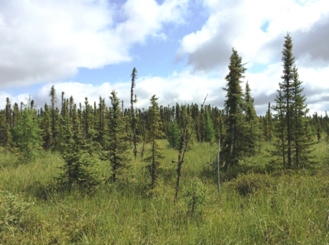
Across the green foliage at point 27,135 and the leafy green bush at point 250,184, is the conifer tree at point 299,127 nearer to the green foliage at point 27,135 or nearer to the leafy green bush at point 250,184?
the leafy green bush at point 250,184

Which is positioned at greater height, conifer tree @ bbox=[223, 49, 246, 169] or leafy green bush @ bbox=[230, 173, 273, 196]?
conifer tree @ bbox=[223, 49, 246, 169]

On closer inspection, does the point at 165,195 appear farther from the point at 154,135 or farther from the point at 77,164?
the point at 77,164

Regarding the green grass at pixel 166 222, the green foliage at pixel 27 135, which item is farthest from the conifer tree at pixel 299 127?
the green foliage at pixel 27 135

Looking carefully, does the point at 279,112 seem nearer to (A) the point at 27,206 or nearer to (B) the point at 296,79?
(B) the point at 296,79

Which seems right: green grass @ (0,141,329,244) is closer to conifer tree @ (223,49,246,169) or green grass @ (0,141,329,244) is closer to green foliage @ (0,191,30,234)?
green foliage @ (0,191,30,234)

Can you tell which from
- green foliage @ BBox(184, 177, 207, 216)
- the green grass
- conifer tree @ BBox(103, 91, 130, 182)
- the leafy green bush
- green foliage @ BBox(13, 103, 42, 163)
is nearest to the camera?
the green grass

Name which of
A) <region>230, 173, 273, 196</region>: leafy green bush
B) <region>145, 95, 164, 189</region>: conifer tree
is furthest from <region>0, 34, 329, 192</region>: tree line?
<region>230, 173, 273, 196</region>: leafy green bush

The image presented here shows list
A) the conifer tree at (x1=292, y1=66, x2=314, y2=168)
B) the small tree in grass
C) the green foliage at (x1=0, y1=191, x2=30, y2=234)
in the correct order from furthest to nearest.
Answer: the conifer tree at (x1=292, y1=66, x2=314, y2=168)
the small tree in grass
the green foliage at (x1=0, y1=191, x2=30, y2=234)

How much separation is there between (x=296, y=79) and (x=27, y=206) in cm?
1459

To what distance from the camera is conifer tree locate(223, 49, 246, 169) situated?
41.4 ft

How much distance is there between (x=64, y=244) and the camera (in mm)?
3328

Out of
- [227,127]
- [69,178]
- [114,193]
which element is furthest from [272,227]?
[227,127]

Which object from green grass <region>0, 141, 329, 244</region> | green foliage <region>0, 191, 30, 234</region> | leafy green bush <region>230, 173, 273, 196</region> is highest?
green foliage <region>0, 191, 30, 234</region>

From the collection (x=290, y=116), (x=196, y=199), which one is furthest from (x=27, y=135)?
(x=290, y=116)
